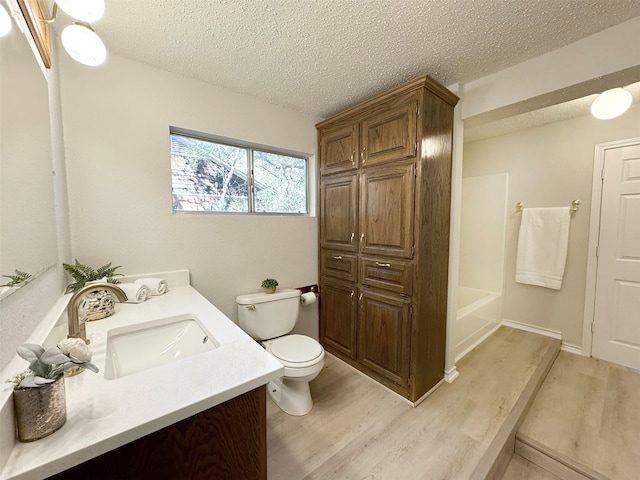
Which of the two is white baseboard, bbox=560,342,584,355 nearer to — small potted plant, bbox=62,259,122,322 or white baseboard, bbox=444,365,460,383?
white baseboard, bbox=444,365,460,383

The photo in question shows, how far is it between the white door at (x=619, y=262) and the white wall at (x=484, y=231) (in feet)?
2.59

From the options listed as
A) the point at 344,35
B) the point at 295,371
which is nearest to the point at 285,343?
the point at 295,371

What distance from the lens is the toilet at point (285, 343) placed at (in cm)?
159

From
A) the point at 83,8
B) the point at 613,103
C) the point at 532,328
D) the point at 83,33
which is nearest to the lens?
the point at 83,8

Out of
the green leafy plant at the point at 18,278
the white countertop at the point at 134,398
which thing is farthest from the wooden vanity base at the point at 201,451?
the green leafy plant at the point at 18,278

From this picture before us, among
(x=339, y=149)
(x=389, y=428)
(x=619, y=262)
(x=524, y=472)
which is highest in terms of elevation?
(x=339, y=149)

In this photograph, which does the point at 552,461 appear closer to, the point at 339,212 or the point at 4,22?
the point at 339,212

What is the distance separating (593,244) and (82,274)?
3855mm

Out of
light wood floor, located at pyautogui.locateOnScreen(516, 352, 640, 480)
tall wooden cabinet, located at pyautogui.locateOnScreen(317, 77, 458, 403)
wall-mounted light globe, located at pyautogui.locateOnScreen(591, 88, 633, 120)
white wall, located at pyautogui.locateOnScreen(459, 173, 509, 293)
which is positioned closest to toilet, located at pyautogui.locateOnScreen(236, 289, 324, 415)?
tall wooden cabinet, located at pyautogui.locateOnScreen(317, 77, 458, 403)

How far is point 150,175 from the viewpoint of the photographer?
1.62 metres

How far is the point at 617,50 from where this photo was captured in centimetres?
128

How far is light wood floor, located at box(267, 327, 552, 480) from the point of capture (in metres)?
1.30

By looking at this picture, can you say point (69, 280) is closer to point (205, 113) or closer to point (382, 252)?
point (205, 113)

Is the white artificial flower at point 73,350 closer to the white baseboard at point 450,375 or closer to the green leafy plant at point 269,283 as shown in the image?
the green leafy plant at point 269,283
